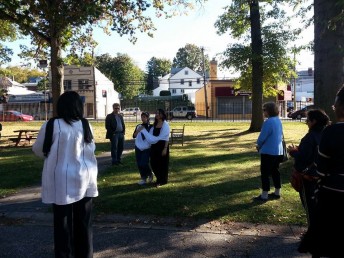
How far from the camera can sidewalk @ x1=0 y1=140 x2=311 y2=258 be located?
4.95 metres

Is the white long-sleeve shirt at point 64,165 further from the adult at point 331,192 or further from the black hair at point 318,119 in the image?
the black hair at point 318,119

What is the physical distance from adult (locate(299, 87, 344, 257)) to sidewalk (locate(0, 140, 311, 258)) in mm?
1728

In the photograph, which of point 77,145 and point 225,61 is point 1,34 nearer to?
point 225,61

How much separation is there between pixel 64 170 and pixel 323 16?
24.4 feet

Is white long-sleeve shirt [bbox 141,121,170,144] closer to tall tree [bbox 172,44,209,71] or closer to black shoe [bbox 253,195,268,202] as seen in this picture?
black shoe [bbox 253,195,268,202]

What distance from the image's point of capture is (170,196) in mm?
7707

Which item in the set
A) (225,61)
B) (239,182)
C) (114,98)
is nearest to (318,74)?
(239,182)

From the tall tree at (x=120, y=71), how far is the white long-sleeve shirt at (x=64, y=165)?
86709 mm

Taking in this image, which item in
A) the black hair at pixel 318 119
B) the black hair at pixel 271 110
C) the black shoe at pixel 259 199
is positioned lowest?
the black shoe at pixel 259 199

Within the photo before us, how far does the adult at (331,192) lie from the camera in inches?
122

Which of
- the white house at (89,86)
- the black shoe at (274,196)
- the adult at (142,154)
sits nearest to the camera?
the black shoe at (274,196)

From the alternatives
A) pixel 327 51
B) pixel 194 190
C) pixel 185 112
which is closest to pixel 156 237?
pixel 194 190

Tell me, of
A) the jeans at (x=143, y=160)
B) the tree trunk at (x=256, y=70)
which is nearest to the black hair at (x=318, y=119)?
the jeans at (x=143, y=160)

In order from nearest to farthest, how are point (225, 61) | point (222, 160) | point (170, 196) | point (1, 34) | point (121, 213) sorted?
point (121, 213) < point (170, 196) < point (222, 160) < point (1, 34) < point (225, 61)
